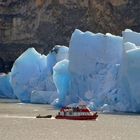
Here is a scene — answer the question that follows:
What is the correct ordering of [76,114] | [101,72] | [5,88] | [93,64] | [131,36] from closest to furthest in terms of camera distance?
[76,114]
[131,36]
[101,72]
[93,64]
[5,88]

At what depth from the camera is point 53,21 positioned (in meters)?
60.3

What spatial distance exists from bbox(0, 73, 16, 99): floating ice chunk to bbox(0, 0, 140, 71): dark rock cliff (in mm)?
10745

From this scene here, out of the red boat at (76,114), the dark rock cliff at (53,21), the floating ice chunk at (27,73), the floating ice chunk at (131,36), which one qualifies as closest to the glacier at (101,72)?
the floating ice chunk at (131,36)

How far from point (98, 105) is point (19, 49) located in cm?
3427

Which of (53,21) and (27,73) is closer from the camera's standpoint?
(27,73)

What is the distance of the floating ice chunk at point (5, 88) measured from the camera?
47.6 m

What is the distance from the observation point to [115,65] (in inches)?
1101

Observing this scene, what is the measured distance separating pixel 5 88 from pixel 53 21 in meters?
14.0

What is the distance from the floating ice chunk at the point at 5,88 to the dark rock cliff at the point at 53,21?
35.3 feet

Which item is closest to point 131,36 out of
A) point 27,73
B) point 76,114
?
point 76,114

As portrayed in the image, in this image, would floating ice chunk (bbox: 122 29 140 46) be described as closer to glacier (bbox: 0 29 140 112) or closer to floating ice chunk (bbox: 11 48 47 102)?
glacier (bbox: 0 29 140 112)

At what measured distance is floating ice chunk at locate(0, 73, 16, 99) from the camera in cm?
4756

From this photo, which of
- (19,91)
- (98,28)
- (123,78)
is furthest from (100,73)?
(98,28)

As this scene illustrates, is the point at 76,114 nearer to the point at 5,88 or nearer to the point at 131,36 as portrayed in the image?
the point at 131,36
